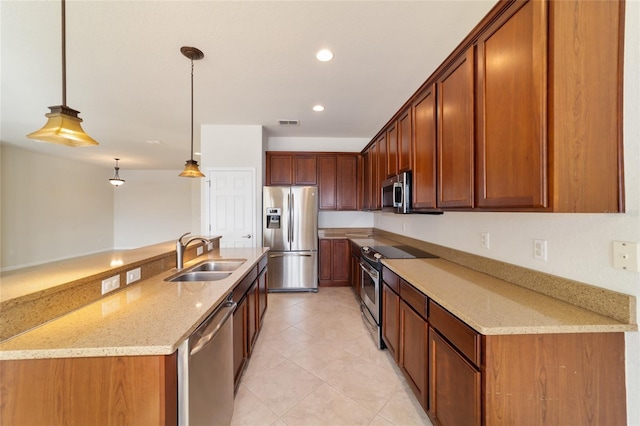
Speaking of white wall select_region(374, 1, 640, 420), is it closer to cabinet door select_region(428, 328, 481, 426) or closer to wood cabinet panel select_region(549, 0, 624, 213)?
wood cabinet panel select_region(549, 0, 624, 213)

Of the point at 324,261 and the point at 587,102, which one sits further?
the point at 324,261

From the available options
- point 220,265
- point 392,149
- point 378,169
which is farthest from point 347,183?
point 220,265

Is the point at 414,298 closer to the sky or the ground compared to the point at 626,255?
closer to the ground

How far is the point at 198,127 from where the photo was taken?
4234mm

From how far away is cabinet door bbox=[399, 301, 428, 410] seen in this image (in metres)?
1.58

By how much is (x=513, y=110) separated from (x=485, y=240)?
106 centimetres

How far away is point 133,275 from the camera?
1.68 m

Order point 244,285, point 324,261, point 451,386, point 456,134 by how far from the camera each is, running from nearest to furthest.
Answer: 1. point 451,386
2. point 456,134
3. point 244,285
4. point 324,261

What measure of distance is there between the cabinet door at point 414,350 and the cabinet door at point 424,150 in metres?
0.86

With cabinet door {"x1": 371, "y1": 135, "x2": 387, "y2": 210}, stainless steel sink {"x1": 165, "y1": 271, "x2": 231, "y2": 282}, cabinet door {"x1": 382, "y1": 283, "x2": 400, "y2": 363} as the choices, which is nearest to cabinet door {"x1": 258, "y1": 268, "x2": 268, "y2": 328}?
stainless steel sink {"x1": 165, "y1": 271, "x2": 231, "y2": 282}

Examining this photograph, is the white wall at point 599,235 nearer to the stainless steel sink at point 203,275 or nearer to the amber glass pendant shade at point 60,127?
the stainless steel sink at point 203,275

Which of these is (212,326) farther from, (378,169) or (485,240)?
(378,169)

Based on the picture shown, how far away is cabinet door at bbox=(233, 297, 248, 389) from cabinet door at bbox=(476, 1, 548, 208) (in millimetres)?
1796

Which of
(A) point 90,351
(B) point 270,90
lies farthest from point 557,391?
(B) point 270,90
